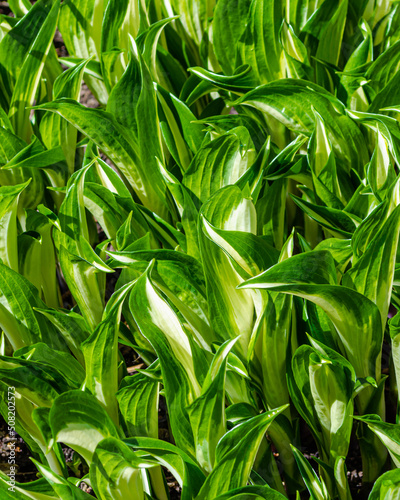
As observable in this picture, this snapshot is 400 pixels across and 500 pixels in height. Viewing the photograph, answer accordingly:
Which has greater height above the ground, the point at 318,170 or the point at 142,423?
the point at 318,170

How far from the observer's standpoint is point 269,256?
2.57 ft

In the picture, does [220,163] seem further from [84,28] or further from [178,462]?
[84,28]

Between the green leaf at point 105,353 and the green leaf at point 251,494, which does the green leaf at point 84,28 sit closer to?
the green leaf at point 105,353

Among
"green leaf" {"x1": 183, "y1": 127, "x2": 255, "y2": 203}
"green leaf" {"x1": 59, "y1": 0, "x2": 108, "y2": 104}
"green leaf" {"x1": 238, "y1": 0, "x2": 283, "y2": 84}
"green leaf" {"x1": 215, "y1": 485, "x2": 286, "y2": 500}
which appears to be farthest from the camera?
"green leaf" {"x1": 59, "y1": 0, "x2": 108, "y2": 104}

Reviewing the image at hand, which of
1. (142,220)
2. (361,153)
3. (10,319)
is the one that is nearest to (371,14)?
(361,153)

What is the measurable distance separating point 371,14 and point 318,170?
0.49 meters

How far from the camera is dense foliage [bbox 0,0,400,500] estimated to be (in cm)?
71

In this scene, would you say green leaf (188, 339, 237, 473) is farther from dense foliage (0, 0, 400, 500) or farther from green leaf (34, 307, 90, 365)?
green leaf (34, 307, 90, 365)

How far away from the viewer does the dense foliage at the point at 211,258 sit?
0.71 m

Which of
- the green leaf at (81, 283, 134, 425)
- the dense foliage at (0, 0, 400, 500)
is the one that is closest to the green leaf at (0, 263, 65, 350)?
the dense foliage at (0, 0, 400, 500)

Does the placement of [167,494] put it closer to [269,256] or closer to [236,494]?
[236,494]

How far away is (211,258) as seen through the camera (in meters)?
0.77

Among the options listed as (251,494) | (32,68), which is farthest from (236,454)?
(32,68)

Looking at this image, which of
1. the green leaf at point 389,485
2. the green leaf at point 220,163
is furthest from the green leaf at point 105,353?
the green leaf at point 389,485
